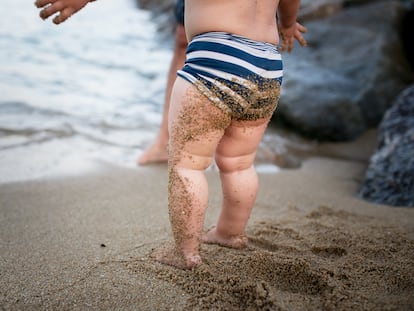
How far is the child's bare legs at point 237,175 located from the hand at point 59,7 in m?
0.67

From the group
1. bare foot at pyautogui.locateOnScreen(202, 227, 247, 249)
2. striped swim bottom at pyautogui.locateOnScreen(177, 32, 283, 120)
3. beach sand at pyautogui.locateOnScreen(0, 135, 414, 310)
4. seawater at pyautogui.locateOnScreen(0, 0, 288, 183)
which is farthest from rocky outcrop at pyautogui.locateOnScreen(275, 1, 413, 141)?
striped swim bottom at pyautogui.locateOnScreen(177, 32, 283, 120)

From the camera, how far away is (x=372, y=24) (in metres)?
5.00

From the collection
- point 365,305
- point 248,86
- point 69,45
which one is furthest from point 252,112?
point 69,45

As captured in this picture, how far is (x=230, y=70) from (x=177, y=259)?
686mm

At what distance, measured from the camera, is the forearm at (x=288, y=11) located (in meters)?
1.84

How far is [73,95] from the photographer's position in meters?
4.46

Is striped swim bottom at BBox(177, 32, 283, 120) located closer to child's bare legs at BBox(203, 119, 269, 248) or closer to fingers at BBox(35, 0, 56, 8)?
child's bare legs at BBox(203, 119, 269, 248)

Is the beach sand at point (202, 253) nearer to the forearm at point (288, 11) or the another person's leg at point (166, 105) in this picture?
the another person's leg at point (166, 105)

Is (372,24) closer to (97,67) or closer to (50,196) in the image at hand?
(97,67)

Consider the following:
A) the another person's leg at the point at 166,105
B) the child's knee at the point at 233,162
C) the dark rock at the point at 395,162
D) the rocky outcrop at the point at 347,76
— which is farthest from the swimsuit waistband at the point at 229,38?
the rocky outcrop at the point at 347,76

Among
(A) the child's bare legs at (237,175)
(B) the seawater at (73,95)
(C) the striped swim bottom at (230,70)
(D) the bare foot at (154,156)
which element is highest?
(C) the striped swim bottom at (230,70)

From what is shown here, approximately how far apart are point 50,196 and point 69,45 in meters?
5.41

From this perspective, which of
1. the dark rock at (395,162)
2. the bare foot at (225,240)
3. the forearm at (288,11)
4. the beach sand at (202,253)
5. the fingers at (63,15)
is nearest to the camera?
the beach sand at (202,253)

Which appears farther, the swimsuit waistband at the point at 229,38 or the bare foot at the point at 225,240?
the bare foot at the point at 225,240
